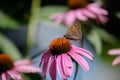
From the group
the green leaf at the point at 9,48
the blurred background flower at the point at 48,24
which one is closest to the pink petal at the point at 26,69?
the blurred background flower at the point at 48,24

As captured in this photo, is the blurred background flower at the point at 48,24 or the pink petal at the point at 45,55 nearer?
the pink petal at the point at 45,55

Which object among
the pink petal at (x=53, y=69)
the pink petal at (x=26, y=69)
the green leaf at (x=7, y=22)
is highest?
the green leaf at (x=7, y=22)

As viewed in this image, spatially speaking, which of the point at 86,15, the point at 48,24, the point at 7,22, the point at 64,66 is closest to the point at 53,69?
the point at 64,66

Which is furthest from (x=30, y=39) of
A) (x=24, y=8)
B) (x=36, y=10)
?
(x=24, y=8)

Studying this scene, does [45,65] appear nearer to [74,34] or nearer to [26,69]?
[74,34]

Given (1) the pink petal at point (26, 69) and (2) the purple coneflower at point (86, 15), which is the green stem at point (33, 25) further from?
(1) the pink petal at point (26, 69)

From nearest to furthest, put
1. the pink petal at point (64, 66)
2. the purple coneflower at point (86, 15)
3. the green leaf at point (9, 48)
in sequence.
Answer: the pink petal at point (64, 66), the purple coneflower at point (86, 15), the green leaf at point (9, 48)

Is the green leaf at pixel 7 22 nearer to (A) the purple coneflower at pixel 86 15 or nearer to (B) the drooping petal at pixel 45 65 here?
(A) the purple coneflower at pixel 86 15

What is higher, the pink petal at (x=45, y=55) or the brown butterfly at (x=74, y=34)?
the brown butterfly at (x=74, y=34)

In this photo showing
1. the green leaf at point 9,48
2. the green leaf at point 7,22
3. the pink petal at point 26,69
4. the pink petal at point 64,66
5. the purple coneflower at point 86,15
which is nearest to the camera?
the pink petal at point 64,66

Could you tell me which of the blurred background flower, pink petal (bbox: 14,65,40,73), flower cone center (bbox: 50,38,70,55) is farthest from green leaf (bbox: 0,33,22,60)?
flower cone center (bbox: 50,38,70,55)
